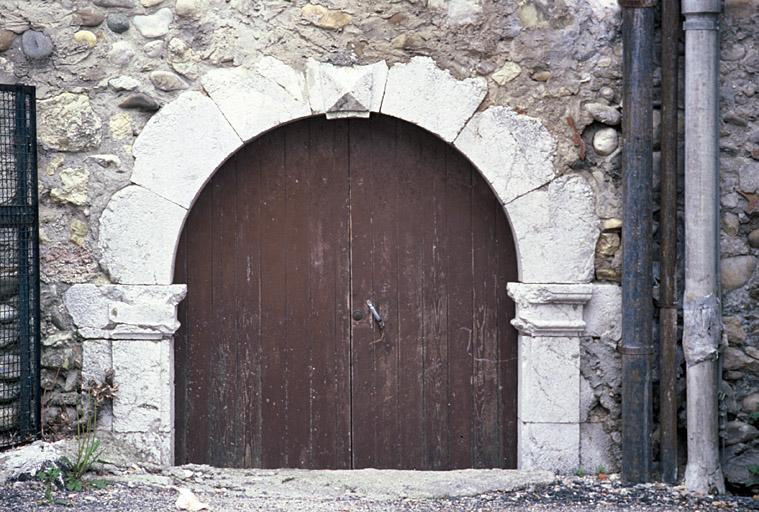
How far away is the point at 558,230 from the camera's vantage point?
5.00m

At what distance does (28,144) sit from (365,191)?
1.59 metres

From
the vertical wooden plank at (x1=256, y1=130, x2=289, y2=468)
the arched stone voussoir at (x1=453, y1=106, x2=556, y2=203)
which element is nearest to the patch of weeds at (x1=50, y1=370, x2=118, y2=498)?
the vertical wooden plank at (x1=256, y1=130, x2=289, y2=468)

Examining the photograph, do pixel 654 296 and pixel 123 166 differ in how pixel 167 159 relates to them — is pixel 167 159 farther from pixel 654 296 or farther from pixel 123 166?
pixel 654 296

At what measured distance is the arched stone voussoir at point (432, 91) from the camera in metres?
4.96

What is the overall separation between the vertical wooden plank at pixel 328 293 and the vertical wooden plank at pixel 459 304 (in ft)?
1.66

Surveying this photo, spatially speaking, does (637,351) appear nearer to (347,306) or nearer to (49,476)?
(347,306)

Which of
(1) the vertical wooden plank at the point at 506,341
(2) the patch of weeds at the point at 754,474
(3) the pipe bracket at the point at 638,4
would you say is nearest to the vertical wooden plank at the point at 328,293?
(1) the vertical wooden plank at the point at 506,341

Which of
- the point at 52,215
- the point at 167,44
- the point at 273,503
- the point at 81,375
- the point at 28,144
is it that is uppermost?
the point at 167,44

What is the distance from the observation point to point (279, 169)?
17.2ft

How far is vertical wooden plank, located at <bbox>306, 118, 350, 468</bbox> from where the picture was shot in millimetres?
5242

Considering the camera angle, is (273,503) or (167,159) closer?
(273,503)

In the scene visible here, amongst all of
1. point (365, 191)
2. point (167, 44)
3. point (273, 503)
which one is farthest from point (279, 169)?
point (273, 503)

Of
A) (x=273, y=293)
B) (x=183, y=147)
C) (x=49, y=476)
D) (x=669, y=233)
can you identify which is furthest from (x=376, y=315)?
(x=49, y=476)

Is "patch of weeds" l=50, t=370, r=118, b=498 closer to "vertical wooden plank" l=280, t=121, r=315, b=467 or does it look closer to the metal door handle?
"vertical wooden plank" l=280, t=121, r=315, b=467
